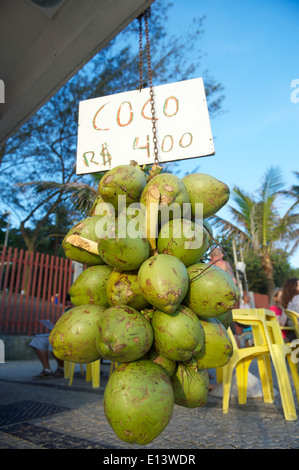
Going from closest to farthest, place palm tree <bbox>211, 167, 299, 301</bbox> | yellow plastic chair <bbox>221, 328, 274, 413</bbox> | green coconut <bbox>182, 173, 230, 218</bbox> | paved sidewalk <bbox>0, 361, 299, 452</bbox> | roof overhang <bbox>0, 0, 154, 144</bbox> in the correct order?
green coconut <bbox>182, 173, 230, 218</bbox>, roof overhang <bbox>0, 0, 154, 144</bbox>, paved sidewalk <bbox>0, 361, 299, 452</bbox>, yellow plastic chair <bbox>221, 328, 274, 413</bbox>, palm tree <bbox>211, 167, 299, 301</bbox>

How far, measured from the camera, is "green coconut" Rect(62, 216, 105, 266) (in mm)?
949

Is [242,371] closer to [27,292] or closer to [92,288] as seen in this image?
[92,288]

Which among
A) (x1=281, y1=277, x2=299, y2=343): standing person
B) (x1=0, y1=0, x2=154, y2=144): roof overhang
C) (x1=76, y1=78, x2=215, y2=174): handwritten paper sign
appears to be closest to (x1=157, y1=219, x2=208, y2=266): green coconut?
(x1=76, y1=78, x2=215, y2=174): handwritten paper sign

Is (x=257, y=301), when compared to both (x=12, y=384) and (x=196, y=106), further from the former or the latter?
(x=196, y=106)

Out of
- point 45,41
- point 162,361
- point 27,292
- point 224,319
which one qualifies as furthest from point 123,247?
point 27,292

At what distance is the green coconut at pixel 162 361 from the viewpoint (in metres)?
0.88

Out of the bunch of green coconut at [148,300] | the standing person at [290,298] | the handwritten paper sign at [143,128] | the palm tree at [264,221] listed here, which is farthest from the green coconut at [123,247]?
the palm tree at [264,221]

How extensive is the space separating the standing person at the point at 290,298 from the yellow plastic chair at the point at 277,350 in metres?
0.80

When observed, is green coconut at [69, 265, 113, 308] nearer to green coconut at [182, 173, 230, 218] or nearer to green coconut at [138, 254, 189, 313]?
green coconut at [138, 254, 189, 313]

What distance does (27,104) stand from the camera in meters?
1.97

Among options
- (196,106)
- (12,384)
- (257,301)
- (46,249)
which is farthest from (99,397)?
(257,301)

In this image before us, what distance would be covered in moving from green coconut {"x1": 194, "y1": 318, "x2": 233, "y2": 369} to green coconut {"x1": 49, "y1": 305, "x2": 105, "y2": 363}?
303 mm
